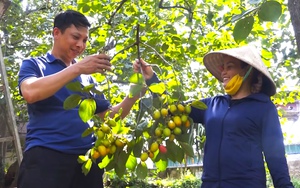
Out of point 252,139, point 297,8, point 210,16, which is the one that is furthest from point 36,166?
point 210,16

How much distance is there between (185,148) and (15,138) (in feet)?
11.0

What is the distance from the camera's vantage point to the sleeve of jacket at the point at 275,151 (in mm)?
1596

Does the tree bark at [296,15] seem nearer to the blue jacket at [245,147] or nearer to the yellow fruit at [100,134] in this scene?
the blue jacket at [245,147]

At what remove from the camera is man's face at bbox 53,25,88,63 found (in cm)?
190

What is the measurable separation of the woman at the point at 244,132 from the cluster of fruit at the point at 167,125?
0.17m

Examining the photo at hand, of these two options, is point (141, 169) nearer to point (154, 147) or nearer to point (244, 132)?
point (154, 147)

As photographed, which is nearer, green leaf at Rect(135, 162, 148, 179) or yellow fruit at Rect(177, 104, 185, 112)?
yellow fruit at Rect(177, 104, 185, 112)

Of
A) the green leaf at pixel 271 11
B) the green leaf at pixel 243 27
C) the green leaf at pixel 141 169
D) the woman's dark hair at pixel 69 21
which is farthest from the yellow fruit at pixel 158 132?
the woman's dark hair at pixel 69 21

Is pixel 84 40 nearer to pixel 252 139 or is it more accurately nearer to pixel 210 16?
pixel 252 139

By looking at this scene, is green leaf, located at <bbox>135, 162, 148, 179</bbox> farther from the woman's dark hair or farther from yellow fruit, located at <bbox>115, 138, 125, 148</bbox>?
the woman's dark hair

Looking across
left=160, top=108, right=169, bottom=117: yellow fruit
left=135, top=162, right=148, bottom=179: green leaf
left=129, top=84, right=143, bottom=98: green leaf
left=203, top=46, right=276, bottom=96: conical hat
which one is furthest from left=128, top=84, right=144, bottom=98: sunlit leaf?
left=203, top=46, right=276, bottom=96: conical hat

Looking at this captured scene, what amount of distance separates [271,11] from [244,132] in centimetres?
54

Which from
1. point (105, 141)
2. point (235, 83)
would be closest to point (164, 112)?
point (105, 141)

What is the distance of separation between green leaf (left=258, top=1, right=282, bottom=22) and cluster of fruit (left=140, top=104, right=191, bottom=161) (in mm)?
487
